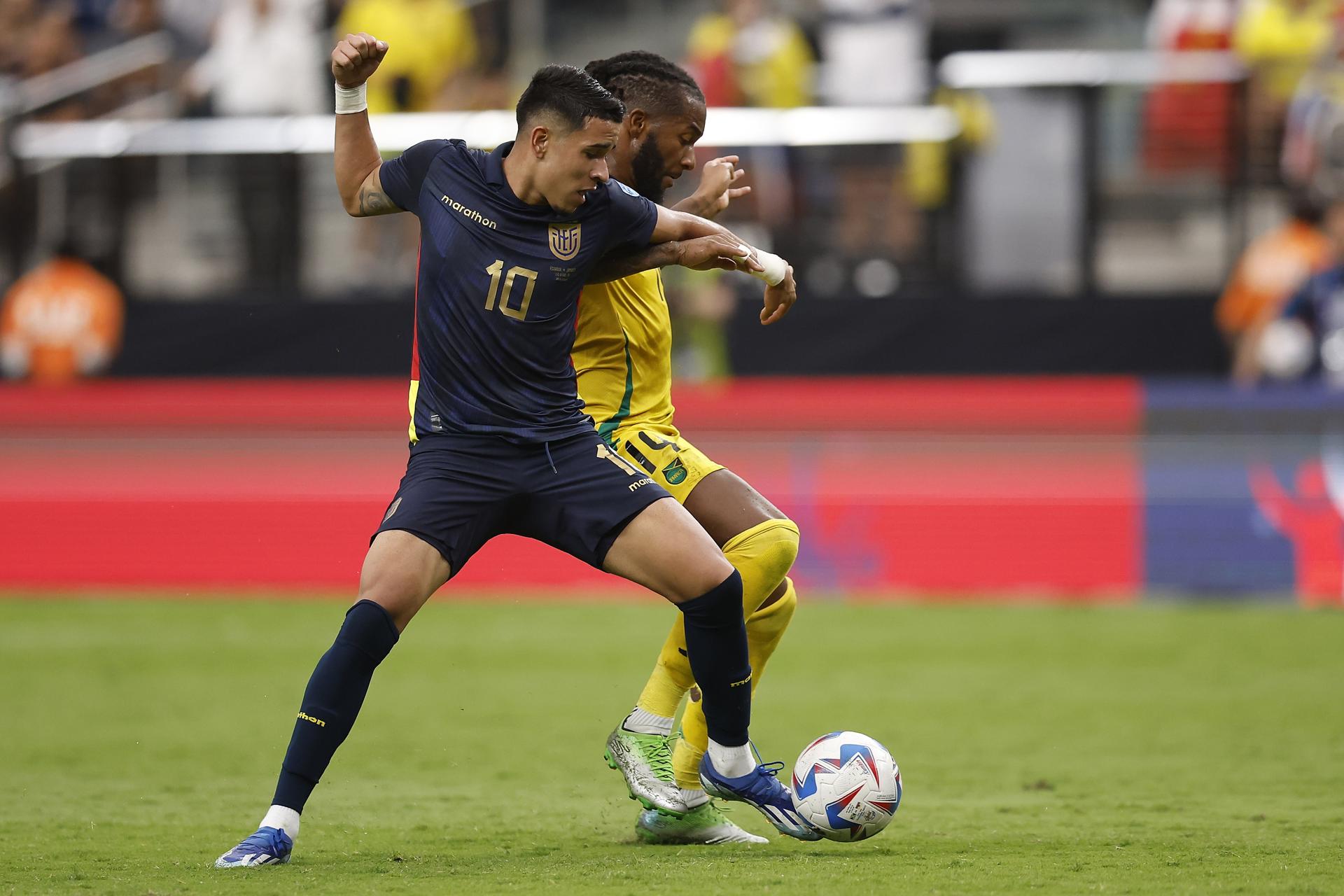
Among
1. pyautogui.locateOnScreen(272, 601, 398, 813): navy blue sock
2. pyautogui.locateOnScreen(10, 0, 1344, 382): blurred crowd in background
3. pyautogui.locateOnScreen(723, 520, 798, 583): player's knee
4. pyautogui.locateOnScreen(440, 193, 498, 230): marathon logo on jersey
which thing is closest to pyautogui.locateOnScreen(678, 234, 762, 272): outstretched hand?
pyautogui.locateOnScreen(440, 193, 498, 230): marathon logo on jersey

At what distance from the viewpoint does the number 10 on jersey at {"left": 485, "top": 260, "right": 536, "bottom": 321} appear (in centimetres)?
521

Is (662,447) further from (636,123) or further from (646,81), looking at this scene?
(646,81)

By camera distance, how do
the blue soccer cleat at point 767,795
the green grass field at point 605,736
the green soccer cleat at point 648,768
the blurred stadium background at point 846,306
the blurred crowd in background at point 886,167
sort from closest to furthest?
the green grass field at point 605,736
the blue soccer cleat at point 767,795
the green soccer cleat at point 648,768
the blurred stadium background at point 846,306
the blurred crowd in background at point 886,167

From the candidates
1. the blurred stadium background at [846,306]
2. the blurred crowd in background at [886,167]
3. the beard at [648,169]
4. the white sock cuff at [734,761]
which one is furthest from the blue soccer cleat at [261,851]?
the blurred crowd in background at [886,167]

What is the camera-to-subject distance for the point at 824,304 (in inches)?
527

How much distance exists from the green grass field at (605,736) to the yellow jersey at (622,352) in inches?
54.8

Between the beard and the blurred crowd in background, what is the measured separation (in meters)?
7.35

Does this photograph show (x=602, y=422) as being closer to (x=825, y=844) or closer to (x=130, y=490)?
(x=825, y=844)

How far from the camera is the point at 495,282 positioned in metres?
5.21

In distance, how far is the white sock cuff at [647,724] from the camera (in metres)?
5.79

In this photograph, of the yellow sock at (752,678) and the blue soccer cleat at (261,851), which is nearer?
the blue soccer cleat at (261,851)

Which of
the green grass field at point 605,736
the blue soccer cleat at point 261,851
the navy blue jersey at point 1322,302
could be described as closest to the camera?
the blue soccer cleat at point 261,851

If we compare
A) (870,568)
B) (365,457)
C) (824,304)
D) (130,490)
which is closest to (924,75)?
(824,304)

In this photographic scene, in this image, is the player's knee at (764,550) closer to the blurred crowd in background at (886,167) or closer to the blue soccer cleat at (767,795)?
the blue soccer cleat at (767,795)
